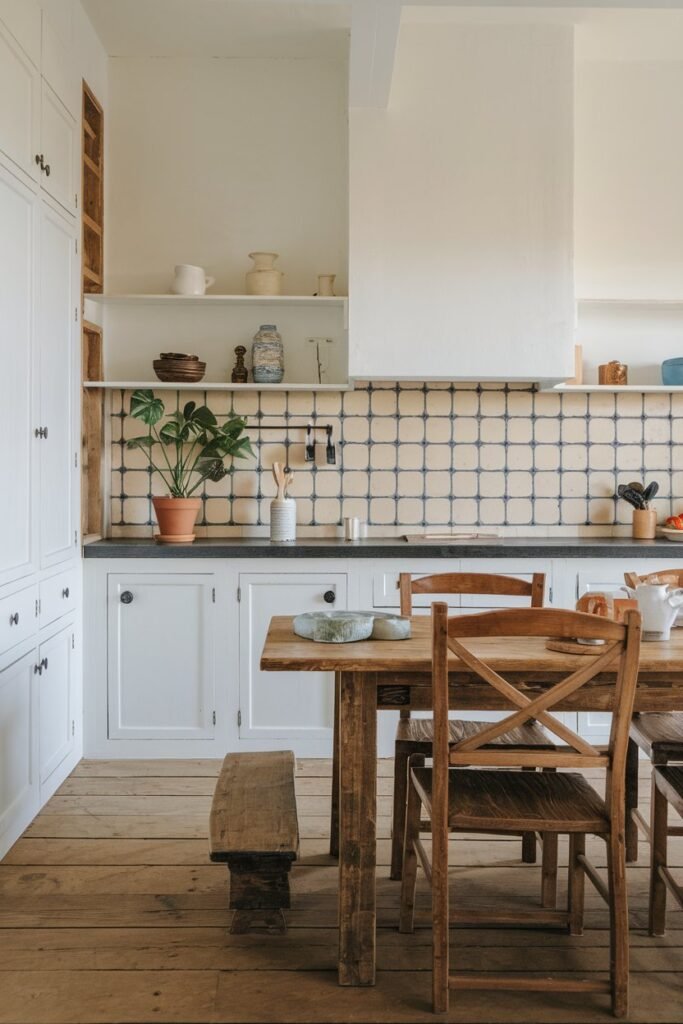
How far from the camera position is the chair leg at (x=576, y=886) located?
2.37 metres

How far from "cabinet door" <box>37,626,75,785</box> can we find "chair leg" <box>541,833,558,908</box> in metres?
1.82

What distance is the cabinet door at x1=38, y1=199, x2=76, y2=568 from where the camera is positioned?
11.2 feet

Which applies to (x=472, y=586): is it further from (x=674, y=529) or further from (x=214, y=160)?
(x=214, y=160)

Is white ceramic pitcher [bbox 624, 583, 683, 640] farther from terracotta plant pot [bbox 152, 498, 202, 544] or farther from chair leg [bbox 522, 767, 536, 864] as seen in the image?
terracotta plant pot [bbox 152, 498, 202, 544]

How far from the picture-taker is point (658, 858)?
2.44 meters

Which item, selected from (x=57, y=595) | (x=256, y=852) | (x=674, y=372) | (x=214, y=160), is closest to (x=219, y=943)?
(x=256, y=852)

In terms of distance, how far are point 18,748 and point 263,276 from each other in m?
2.33

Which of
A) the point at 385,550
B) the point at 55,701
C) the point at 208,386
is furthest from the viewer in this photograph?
the point at 208,386

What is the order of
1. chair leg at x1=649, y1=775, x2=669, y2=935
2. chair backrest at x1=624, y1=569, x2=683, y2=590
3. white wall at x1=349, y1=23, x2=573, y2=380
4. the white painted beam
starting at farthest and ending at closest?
white wall at x1=349, y1=23, x2=573, y2=380
the white painted beam
chair backrest at x1=624, y1=569, x2=683, y2=590
chair leg at x1=649, y1=775, x2=669, y2=935

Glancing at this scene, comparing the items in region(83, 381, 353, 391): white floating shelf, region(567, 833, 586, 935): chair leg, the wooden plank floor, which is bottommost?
the wooden plank floor

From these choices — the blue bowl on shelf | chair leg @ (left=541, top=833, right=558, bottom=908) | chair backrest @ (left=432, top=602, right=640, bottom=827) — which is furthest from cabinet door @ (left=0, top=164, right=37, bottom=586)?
the blue bowl on shelf

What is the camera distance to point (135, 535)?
451 cm

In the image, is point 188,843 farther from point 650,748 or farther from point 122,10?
point 122,10

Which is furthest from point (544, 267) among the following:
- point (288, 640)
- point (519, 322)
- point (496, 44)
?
point (288, 640)
